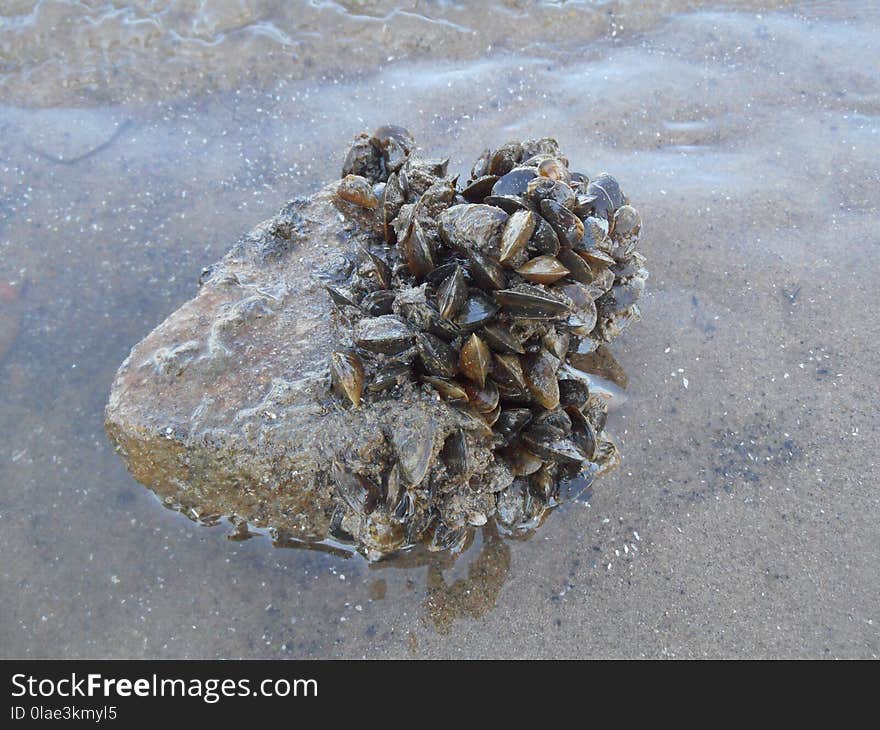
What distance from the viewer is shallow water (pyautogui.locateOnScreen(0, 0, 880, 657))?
121 inches

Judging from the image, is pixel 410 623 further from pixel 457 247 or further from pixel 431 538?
pixel 457 247

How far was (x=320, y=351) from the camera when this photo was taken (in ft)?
10.2

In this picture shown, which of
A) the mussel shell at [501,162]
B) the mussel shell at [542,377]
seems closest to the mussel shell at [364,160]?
the mussel shell at [501,162]

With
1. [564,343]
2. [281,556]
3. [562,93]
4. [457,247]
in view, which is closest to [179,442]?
[281,556]

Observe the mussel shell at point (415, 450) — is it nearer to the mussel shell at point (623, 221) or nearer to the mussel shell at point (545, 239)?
the mussel shell at point (545, 239)

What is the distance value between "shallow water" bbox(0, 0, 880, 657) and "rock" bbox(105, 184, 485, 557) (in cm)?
26

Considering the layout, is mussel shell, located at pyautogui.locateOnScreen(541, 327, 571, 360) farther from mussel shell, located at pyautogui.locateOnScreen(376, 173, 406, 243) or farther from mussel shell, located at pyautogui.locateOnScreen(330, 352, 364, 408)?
mussel shell, located at pyautogui.locateOnScreen(376, 173, 406, 243)

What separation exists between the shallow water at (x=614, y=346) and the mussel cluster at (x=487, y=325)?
0.32 meters

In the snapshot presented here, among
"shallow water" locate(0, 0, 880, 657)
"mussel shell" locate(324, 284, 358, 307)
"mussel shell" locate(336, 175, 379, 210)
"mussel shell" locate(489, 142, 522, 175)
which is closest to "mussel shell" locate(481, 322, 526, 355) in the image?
"mussel shell" locate(324, 284, 358, 307)

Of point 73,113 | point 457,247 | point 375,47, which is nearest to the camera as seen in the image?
point 457,247

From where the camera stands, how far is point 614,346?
387cm

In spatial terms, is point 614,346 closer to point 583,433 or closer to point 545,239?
point 583,433

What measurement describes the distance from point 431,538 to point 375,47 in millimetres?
3927

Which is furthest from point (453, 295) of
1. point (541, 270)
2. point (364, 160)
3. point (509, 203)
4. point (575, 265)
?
point (364, 160)
